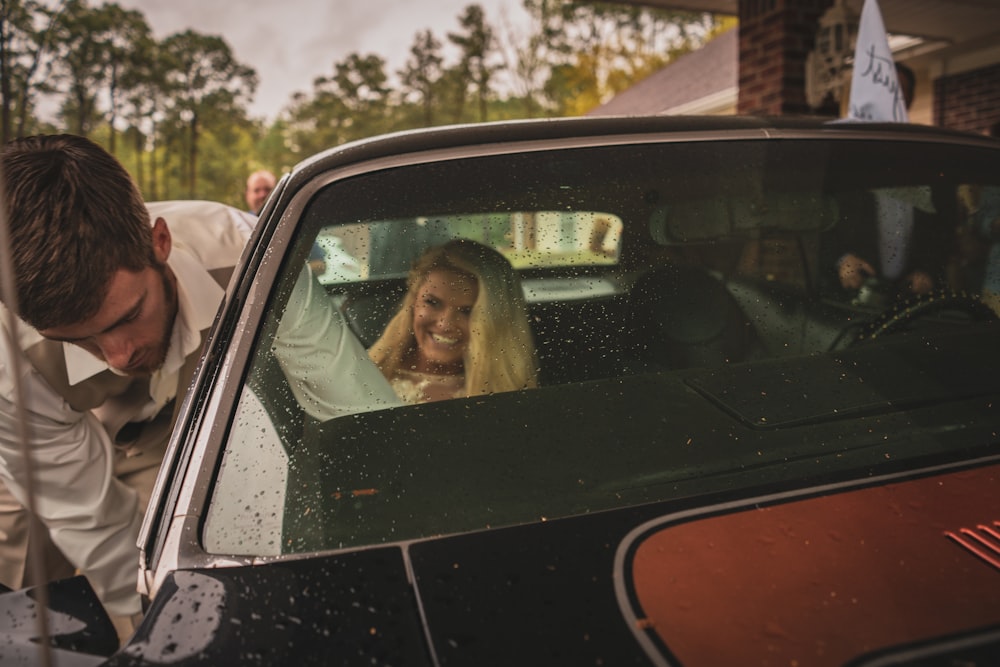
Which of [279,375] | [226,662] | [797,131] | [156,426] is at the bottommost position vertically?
[156,426]

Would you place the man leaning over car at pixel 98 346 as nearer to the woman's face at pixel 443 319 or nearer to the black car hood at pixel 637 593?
the woman's face at pixel 443 319

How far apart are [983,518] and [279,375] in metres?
0.98

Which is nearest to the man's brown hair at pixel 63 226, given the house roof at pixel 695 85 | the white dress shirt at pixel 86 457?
the white dress shirt at pixel 86 457

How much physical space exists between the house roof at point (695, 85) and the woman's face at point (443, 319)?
282 inches

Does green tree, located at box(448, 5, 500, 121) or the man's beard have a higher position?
green tree, located at box(448, 5, 500, 121)

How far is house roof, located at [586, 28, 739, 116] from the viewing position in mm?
9684

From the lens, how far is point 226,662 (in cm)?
82

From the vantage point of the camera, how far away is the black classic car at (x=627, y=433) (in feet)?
2.75

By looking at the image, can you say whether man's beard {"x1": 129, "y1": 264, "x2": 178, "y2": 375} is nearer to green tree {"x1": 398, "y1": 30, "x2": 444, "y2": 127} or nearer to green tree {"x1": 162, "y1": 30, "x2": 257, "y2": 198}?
green tree {"x1": 162, "y1": 30, "x2": 257, "y2": 198}

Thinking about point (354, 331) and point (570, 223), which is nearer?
point (354, 331)

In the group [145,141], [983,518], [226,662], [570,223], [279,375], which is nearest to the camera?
[226,662]

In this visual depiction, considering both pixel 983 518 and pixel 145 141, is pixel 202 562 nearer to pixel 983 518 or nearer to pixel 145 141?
pixel 983 518

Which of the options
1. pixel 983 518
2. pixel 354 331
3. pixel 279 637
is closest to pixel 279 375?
pixel 354 331

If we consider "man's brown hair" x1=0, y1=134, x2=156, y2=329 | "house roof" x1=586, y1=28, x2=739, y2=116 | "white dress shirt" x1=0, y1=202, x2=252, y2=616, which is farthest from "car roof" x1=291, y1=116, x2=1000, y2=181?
"house roof" x1=586, y1=28, x2=739, y2=116
